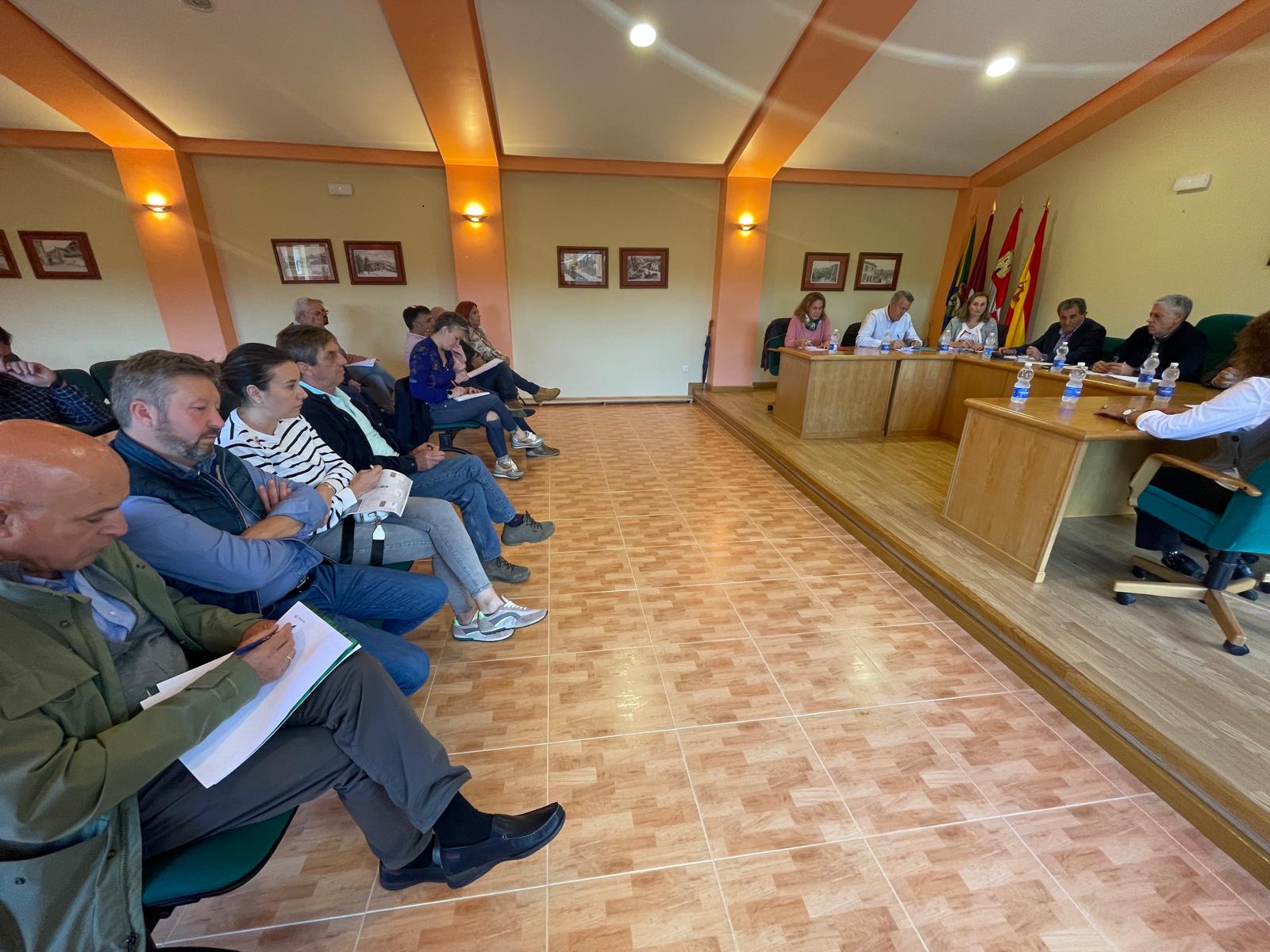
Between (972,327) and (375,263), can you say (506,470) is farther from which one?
(972,327)

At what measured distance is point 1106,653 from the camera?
6.06 feet

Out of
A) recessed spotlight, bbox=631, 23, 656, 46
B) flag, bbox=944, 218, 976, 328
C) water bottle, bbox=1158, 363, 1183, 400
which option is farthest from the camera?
flag, bbox=944, 218, 976, 328

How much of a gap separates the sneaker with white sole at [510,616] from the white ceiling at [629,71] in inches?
157

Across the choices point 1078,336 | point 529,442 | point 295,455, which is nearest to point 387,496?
point 295,455

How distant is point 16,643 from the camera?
0.72m

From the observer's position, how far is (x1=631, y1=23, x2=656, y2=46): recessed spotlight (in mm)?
3611

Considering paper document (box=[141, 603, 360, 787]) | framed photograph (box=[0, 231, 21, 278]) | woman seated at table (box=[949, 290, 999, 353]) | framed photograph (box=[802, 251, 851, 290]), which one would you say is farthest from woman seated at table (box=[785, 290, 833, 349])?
framed photograph (box=[0, 231, 21, 278])

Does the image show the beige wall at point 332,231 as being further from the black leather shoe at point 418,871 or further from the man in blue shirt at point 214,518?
the black leather shoe at point 418,871

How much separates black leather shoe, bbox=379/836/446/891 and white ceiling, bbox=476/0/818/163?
4674mm

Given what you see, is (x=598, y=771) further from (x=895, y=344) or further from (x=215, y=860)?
(x=895, y=344)

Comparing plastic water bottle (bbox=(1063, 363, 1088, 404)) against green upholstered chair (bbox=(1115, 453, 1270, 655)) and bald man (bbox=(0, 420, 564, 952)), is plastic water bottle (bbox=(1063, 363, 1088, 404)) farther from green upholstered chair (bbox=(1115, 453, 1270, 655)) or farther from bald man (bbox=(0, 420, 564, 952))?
bald man (bbox=(0, 420, 564, 952))

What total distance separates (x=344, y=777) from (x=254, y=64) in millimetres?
5404

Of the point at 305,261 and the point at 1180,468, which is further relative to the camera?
the point at 305,261

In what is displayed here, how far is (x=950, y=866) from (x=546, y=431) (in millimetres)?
4517
